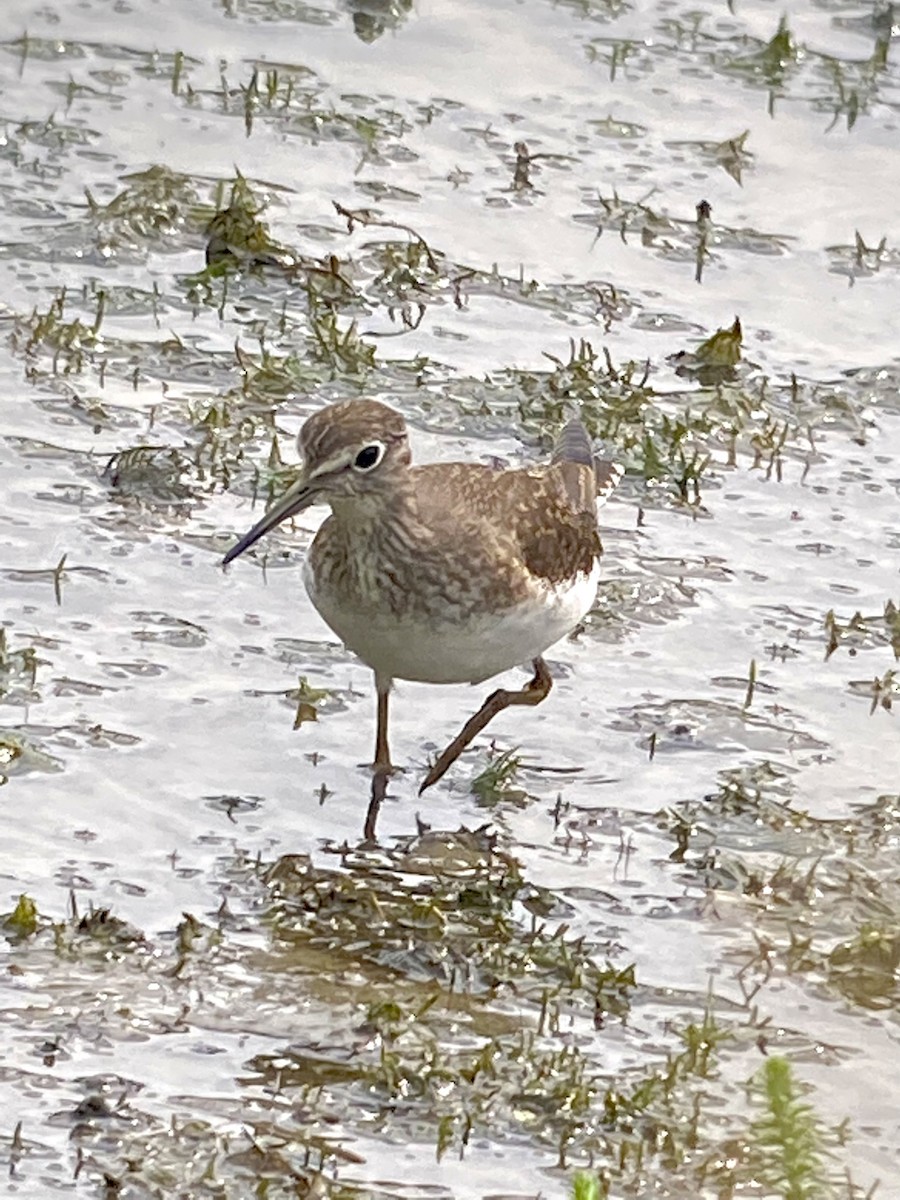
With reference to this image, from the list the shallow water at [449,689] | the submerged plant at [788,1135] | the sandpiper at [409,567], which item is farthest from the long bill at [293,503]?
the submerged plant at [788,1135]

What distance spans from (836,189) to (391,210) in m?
1.96

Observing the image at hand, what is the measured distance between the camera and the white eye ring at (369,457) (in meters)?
6.79

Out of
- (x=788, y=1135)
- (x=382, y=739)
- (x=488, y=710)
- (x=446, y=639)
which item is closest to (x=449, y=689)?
(x=488, y=710)

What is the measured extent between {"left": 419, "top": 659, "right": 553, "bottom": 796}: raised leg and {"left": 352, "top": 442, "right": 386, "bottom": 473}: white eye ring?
2.62 ft

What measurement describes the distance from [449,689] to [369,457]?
51.5 inches

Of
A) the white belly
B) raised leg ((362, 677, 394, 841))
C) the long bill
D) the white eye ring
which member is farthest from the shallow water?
Answer: the white eye ring

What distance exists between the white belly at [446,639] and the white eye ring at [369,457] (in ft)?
1.07

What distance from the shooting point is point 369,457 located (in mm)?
6812

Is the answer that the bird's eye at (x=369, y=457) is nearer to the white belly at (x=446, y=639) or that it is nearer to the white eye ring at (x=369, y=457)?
the white eye ring at (x=369, y=457)

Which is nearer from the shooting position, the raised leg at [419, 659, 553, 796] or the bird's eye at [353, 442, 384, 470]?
the bird's eye at [353, 442, 384, 470]

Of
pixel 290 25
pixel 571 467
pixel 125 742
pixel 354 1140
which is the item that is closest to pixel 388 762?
pixel 125 742

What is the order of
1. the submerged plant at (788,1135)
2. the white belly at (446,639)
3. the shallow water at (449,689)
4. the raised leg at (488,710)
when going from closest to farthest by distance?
1. the submerged plant at (788,1135)
2. the shallow water at (449,689)
3. the white belly at (446,639)
4. the raised leg at (488,710)

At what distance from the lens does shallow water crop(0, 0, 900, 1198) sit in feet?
18.7

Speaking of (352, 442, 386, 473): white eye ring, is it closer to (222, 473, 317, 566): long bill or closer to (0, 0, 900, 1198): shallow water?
(222, 473, 317, 566): long bill
